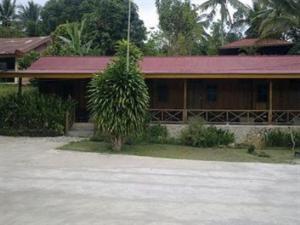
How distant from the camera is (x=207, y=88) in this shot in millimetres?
24859

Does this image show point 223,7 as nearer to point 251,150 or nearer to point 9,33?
point 9,33

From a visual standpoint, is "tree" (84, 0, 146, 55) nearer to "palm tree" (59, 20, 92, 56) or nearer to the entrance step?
"palm tree" (59, 20, 92, 56)

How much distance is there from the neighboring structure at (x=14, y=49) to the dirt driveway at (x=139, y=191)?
20.9 meters

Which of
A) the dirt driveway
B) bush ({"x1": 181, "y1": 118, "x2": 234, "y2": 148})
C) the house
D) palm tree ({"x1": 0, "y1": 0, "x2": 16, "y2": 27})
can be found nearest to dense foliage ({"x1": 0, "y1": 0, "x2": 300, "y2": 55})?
palm tree ({"x1": 0, "y1": 0, "x2": 16, "y2": 27})

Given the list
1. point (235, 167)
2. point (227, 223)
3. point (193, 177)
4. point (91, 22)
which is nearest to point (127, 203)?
point (227, 223)

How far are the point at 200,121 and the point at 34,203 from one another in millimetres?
12019

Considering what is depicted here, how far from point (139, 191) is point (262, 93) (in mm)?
14611

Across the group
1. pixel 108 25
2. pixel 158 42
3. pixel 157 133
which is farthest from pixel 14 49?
pixel 157 133

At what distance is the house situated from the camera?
22828 millimetres

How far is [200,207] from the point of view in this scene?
10.0 m

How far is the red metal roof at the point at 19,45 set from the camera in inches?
1460

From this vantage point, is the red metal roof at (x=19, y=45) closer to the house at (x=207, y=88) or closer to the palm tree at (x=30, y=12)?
the house at (x=207, y=88)

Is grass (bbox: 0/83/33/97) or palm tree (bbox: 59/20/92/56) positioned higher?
palm tree (bbox: 59/20/92/56)

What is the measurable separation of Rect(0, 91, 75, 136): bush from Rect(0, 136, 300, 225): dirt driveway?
496 cm
